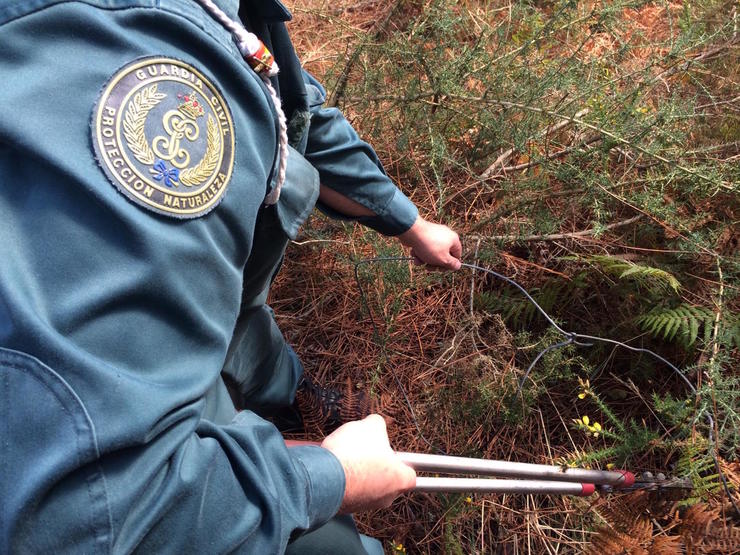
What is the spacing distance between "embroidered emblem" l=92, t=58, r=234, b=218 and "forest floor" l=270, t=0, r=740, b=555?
4.64 ft

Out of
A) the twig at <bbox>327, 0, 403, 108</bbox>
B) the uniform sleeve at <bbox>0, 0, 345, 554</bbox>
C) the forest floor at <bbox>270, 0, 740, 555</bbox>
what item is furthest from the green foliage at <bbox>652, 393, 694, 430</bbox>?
the twig at <bbox>327, 0, 403, 108</bbox>

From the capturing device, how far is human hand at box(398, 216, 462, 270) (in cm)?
181

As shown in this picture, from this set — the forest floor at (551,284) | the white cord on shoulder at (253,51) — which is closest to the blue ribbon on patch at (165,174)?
the white cord on shoulder at (253,51)

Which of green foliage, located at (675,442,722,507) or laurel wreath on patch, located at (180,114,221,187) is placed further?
green foliage, located at (675,442,722,507)

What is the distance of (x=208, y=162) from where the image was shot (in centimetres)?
79

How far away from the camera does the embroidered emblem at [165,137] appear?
692 millimetres

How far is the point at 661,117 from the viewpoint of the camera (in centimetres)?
184

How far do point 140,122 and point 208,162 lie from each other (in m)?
0.11

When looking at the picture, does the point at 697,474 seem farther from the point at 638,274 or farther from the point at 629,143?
the point at 629,143

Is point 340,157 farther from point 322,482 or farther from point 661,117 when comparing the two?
point 661,117

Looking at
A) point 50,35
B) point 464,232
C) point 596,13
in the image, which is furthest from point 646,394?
point 50,35

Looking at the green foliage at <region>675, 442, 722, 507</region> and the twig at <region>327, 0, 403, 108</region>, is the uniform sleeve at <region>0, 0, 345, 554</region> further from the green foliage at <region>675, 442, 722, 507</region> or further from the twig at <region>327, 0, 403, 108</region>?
the twig at <region>327, 0, 403, 108</region>

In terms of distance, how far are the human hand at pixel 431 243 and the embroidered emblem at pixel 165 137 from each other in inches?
41.6

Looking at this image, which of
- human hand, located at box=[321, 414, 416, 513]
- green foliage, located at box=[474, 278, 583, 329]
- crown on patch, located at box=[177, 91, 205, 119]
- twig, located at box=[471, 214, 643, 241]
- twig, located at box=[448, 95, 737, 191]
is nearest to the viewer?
crown on patch, located at box=[177, 91, 205, 119]
